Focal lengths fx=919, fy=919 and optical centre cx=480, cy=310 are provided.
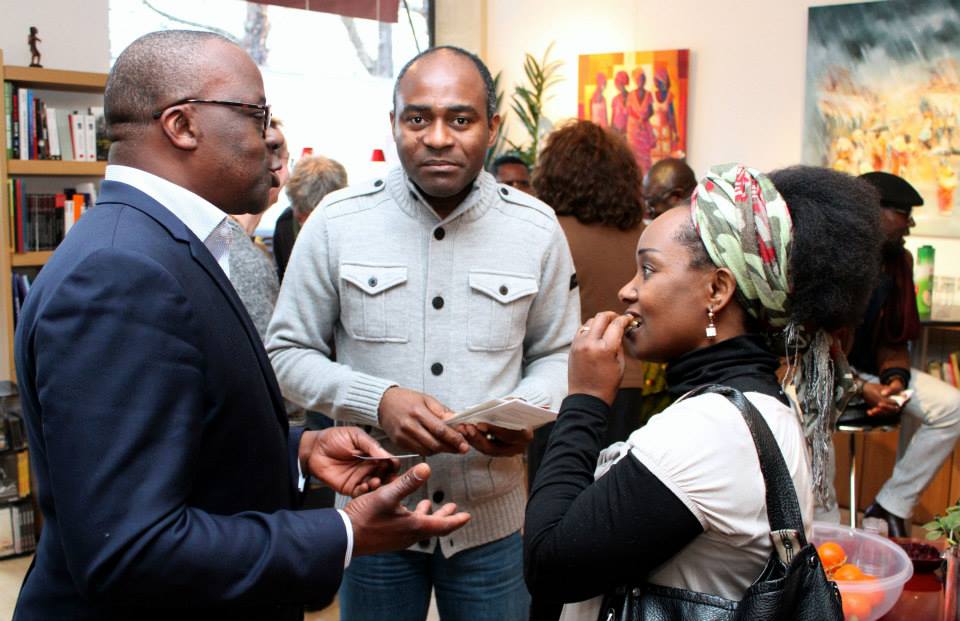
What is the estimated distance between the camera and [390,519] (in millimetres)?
1324

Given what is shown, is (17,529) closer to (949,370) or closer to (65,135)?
(65,135)

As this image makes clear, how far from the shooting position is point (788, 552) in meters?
1.31

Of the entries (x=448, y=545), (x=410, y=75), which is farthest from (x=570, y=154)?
(x=448, y=545)

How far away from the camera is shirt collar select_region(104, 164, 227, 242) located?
1296 mm

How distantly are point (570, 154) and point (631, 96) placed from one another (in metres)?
3.70

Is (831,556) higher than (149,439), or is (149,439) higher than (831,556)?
(149,439)

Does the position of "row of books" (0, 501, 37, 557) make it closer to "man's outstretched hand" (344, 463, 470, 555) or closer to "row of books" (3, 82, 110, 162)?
"row of books" (3, 82, 110, 162)

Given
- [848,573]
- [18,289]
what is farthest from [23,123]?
[848,573]

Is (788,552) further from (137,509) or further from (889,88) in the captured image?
(889,88)

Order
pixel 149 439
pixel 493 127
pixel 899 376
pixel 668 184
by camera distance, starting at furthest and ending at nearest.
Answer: pixel 668 184, pixel 899 376, pixel 493 127, pixel 149 439

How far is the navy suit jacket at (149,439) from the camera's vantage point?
1.07 meters

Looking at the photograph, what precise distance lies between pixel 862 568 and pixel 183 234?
1570 mm

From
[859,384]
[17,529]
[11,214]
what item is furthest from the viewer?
[11,214]

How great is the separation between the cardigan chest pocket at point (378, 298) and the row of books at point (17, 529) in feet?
10.6
